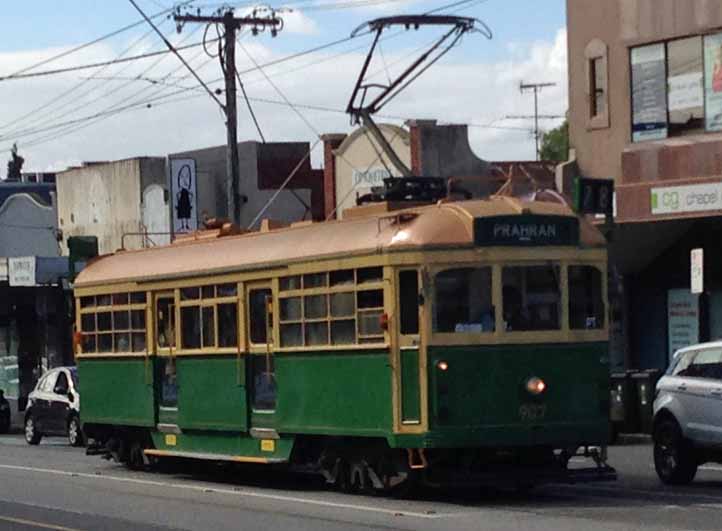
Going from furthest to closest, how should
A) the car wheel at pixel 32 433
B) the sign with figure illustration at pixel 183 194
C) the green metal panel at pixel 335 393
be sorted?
the sign with figure illustration at pixel 183 194 → the car wheel at pixel 32 433 → the green metal panel at pixel 335 393

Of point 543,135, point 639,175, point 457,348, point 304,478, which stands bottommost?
point 304,478

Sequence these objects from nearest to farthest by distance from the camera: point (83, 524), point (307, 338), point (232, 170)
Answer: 1. point (83, 524)
2. point (307, 338)
3. point (232, 170)

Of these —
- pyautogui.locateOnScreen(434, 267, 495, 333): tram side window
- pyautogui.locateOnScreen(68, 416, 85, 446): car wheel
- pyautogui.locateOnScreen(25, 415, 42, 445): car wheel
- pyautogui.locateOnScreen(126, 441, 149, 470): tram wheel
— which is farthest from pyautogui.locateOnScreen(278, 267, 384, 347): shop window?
pyautogui.locateOnScreen(25, 415, 42, 445): car wheel

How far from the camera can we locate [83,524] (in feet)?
59.4

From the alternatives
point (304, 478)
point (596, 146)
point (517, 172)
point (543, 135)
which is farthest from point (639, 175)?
point (543, 135)

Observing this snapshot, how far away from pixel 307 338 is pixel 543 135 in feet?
290

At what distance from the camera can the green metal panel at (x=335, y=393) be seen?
19047mm

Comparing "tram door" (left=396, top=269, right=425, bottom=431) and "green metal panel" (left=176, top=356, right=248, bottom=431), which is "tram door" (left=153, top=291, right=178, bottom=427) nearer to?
"green metal panel" (left=176, top=356, right=248, bottom=431)

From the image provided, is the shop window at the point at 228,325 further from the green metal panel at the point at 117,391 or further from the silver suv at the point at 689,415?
the silver suv at the point at 689,415

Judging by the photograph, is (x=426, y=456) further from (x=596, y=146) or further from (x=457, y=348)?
(x=596, y=146)

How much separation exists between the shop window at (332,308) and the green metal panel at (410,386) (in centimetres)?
46

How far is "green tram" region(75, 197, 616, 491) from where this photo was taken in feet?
61.1

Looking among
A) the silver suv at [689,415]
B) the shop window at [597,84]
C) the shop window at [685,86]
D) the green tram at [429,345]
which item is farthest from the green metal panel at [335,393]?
the shop window at [597,84]

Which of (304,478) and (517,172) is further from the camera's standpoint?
(517,172)
